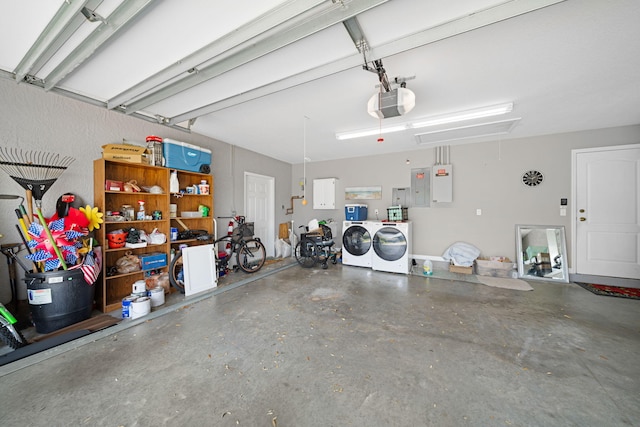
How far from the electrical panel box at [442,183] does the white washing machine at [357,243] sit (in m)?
1.66

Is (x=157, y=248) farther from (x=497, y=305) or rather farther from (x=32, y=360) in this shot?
(x=497, y=305)

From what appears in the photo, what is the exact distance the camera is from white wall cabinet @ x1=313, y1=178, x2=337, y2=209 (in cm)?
591

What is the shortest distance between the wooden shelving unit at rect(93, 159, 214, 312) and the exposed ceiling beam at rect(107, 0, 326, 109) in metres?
1.09

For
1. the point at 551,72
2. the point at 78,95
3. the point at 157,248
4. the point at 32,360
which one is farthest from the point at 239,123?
the point at 551,72

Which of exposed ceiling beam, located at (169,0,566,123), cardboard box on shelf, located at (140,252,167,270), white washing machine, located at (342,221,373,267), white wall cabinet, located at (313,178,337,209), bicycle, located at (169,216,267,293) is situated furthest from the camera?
white wall cabinet, located at (313,178,337,209)

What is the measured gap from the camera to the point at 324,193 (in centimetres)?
602

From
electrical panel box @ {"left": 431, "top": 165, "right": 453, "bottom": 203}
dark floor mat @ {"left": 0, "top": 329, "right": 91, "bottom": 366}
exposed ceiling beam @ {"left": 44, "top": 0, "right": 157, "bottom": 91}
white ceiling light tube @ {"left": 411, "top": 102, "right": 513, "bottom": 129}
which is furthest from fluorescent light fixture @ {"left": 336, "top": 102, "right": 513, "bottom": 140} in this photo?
dark floor mat @ {"left": 0, "top": 329, "right": 91, "bottom": 366}

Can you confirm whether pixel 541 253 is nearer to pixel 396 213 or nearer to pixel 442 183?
pixel 442 183

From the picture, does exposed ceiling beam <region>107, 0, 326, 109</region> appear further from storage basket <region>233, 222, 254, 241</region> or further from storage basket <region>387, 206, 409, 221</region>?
storage basket <region>387, 206, 409, 221</region>

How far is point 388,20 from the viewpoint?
1.56 metres

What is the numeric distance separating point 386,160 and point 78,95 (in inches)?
208

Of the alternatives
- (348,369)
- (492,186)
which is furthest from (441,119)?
(348,369)

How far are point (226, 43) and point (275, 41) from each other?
1.30 feet

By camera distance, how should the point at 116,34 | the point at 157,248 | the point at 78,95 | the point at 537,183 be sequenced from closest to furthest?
the point at 116,34
the point at 78,95
the point at 157,248
the point at 537,183
